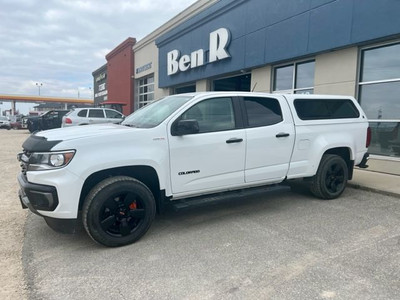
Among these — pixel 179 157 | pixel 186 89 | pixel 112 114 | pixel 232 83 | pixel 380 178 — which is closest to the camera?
pixel 179 157

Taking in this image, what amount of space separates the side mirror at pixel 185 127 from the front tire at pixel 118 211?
0.81 m

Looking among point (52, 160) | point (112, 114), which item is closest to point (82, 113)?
point (112, 114)

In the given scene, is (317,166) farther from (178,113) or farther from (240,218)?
(178,113)

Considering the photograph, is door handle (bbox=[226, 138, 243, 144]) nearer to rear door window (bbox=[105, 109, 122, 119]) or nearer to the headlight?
the headlight

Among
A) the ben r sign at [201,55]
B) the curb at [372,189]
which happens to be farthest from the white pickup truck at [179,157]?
the ben r sign at [201,55]

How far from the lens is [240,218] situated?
4.91 meters

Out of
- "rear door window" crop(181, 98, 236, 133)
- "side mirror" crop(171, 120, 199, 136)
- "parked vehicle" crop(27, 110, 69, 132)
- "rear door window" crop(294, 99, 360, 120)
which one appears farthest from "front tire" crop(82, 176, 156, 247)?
"parked vehicle" crop(27, 110, 69, 132)

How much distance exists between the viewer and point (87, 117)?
17.5 m

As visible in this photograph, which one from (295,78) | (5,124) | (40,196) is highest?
(295,78)

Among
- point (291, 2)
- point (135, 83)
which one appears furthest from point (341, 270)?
point (135, 83)

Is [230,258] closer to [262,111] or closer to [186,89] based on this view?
[262,111]

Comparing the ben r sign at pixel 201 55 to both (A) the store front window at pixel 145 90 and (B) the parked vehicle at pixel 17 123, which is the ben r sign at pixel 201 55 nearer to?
(A) the store front window at pixel 145 90

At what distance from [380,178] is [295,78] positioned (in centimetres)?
476

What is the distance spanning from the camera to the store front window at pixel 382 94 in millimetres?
8016
